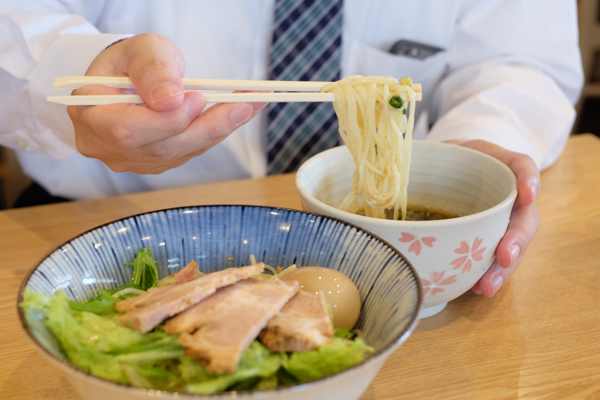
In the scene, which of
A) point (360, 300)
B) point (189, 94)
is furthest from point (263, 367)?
point (189, 94)

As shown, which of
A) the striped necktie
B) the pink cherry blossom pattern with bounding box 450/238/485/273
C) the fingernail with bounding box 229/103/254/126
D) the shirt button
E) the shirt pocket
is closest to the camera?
the pink cherry blossom pattern with bounding box 450/238/485/273

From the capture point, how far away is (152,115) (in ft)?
2.44

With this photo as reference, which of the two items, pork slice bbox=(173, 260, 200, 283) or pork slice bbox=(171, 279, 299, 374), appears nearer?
pork slice bbox=(171, 279, 299, 374)

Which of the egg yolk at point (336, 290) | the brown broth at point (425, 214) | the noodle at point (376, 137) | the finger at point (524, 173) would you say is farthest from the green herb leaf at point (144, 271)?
the finger at point (524, 173)

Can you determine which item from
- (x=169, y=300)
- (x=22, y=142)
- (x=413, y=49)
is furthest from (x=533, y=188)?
Answer: (x=22, y=142)

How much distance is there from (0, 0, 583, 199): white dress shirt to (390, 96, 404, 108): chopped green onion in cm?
46

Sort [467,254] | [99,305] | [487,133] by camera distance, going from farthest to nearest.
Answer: [487,133], [467,254], [99,305]

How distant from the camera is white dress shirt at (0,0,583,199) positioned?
1.14 meters

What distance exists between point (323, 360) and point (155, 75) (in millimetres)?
502

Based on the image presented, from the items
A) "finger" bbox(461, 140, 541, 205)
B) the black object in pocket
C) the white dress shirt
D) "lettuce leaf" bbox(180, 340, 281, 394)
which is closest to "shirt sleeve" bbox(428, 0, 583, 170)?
the white dress shirt

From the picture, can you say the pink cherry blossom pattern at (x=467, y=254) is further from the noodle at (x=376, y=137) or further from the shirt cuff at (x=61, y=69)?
the shirt cuff at (x=61, y=69)

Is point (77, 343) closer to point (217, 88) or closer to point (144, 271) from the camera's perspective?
point (144, 271)

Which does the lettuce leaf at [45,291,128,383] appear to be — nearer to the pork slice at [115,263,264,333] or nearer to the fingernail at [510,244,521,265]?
Result: the pork slice at [115,263,264,333]

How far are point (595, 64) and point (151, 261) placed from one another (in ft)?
14.5
